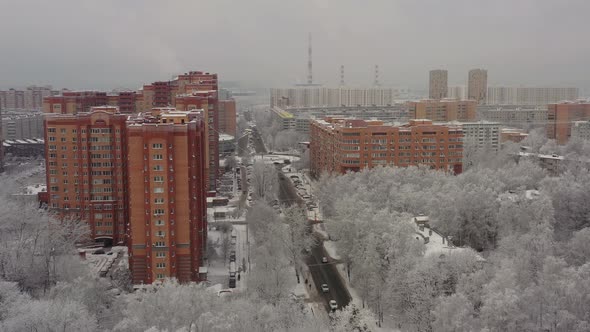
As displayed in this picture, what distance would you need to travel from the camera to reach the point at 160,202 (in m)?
Result: 15.6

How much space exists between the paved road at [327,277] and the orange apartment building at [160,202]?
11.6ft

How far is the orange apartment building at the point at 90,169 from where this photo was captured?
20.7 metres

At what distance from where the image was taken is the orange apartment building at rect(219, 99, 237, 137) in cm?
5075

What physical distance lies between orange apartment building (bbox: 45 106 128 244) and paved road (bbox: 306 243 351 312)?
6655mm

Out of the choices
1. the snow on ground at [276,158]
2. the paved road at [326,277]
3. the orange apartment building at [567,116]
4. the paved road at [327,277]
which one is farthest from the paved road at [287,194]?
the orange apartment building at [567,116]

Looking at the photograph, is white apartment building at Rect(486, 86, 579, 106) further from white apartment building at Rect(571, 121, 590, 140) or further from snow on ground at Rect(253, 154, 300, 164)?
snow on ground at Rect(253, 154, 300, 164)

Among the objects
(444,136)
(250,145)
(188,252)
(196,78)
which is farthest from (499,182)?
(250,145)

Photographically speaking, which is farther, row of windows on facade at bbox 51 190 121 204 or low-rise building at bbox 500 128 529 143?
low-rise building at bbox 500 128 529 143

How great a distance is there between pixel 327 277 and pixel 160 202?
17.1ft

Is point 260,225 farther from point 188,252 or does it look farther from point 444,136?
point 444,136

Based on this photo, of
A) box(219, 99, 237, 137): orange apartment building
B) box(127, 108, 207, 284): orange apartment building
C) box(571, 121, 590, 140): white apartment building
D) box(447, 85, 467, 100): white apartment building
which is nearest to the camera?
box(127, 108, 207, 284): orange apartment building

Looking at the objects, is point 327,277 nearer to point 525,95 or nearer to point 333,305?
point 333,305

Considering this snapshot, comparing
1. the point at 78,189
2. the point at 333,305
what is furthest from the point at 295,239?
the point at 78,189

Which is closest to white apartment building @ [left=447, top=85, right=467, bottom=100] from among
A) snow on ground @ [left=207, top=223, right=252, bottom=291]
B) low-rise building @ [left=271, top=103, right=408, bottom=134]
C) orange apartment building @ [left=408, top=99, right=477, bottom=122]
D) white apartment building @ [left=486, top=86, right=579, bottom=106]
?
white apartment building @ [left=486, top=86, right=579, bottom=106]
